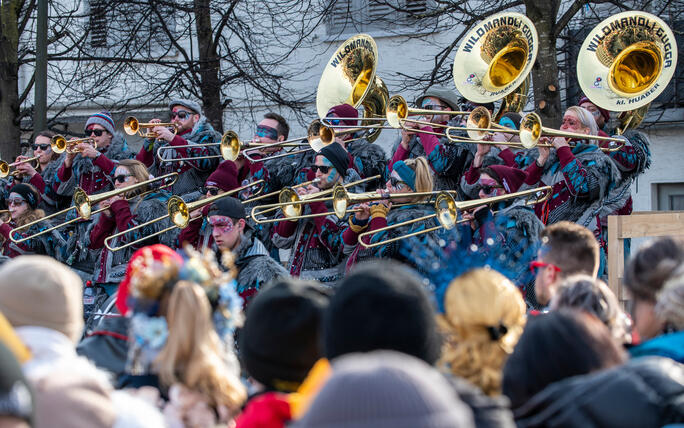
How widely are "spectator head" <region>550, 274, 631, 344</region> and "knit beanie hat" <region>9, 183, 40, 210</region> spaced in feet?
21.8

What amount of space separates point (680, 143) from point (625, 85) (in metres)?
5.41

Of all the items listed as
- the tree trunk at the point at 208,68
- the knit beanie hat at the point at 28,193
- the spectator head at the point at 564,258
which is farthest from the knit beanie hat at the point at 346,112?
the tree trunk at the point at 208,68

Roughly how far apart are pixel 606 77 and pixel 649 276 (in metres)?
4.16

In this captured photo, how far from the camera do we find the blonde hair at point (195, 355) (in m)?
2.70

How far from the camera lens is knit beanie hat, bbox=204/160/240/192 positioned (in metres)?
8.09

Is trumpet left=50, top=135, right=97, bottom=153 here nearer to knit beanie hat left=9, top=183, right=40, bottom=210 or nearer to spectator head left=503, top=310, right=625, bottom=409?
knit beanie hat left=9, top=183, right=40, bottom=210

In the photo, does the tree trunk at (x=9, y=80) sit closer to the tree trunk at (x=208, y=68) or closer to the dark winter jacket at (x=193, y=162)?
the tree trunk at (x=208, y=68)

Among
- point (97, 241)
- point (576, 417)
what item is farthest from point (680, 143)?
point (576, 417)

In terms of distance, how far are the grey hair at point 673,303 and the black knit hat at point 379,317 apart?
3.67 ft

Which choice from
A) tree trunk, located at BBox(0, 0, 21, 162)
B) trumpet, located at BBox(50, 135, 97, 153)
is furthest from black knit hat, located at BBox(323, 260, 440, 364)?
tree trunk, located at BBox(0, 0, 21, 162)

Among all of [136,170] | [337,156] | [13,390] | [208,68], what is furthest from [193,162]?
[13,390]

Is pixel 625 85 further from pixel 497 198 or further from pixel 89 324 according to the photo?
pixel 89 324

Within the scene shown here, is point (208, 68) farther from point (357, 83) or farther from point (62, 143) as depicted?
point (357, 83)

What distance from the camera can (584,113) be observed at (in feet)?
22.6
